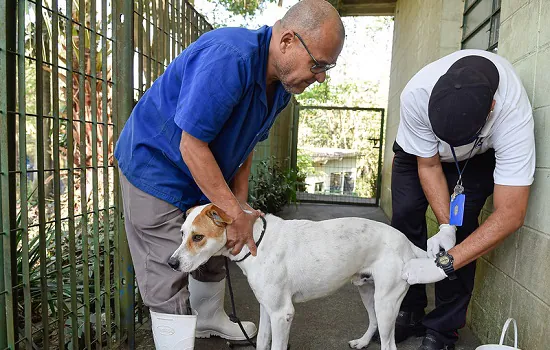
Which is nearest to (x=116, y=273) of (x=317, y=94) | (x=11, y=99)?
(x=11, y=99)

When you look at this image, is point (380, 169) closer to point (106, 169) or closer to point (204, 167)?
point (106, 169)

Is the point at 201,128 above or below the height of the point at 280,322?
above

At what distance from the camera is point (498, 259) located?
262cm

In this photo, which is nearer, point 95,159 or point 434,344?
point 95,159

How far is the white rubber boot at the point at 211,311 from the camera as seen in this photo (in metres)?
2.74

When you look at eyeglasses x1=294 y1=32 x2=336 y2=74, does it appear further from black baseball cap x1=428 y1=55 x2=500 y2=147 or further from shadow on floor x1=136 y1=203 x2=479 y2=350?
shadow on floor x1=136 y1=203 x2=479 y2=350

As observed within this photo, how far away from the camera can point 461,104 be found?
194 cm

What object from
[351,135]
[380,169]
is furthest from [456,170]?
[351,135]

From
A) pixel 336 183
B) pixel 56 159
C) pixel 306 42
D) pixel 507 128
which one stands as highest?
pixel 306 42

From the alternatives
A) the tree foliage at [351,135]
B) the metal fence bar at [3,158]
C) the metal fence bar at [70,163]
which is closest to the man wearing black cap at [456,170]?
the metal fence bar at [70,163]

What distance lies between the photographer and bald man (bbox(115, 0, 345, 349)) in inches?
66.9

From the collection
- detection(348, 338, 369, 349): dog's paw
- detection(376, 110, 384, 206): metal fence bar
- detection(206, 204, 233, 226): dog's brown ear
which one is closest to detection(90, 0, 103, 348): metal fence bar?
detection(206, 204, 233, 226): dog's brown ear

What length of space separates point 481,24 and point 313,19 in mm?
2636

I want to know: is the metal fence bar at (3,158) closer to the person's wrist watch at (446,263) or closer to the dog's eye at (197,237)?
the dog's eye at (197,237)
